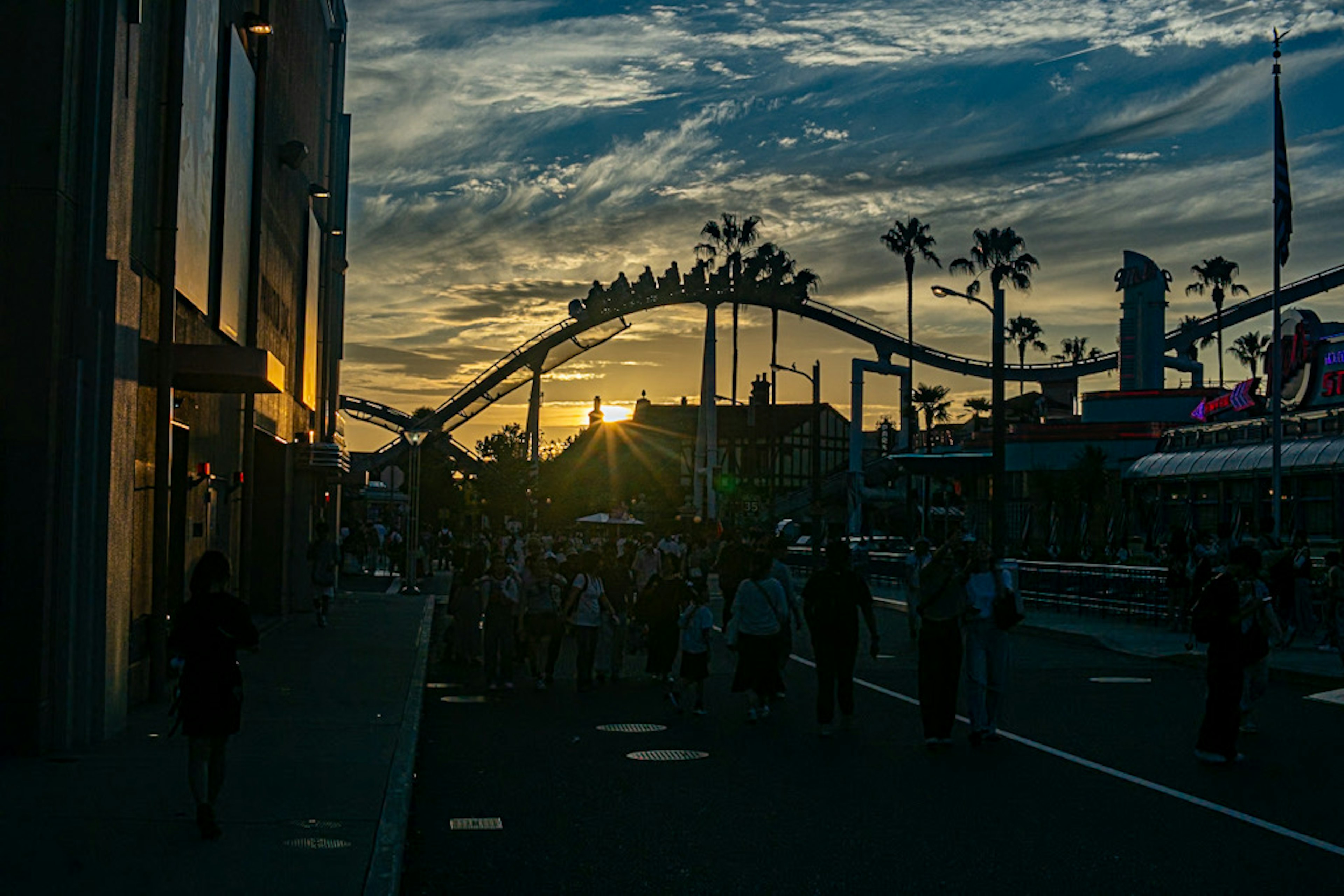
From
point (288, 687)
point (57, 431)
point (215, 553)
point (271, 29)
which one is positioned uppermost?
point (271, 29)

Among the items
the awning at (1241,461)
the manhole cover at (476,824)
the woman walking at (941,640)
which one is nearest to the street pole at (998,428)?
the awning at (1241,461)

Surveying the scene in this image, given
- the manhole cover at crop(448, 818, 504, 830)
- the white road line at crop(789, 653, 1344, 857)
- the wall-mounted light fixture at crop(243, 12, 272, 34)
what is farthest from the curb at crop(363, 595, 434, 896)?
the wall-mounted light fixture at crop(243, 12, 272, 34)

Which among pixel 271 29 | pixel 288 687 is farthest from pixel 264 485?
pixel 288 687

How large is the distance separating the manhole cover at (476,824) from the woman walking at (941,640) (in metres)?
4.57

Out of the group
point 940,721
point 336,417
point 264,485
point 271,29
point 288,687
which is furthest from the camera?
point 336,417

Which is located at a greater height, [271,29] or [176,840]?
[271,29]

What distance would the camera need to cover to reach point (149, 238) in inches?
589

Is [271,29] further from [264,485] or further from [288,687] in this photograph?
[288,687]

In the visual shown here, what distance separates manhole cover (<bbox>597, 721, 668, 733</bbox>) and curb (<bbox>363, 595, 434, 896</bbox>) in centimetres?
180

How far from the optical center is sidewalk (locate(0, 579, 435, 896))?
24.1 ft

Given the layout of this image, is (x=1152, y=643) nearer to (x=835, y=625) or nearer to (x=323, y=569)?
(x=835, y=625)

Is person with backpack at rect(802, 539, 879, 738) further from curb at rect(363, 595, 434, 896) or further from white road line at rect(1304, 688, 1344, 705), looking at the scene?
white road line at rect(1304, 688, 1344, 705)

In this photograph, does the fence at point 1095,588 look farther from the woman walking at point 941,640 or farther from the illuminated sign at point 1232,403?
the illuminated sign at point 1232,403

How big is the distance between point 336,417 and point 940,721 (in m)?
33.0
